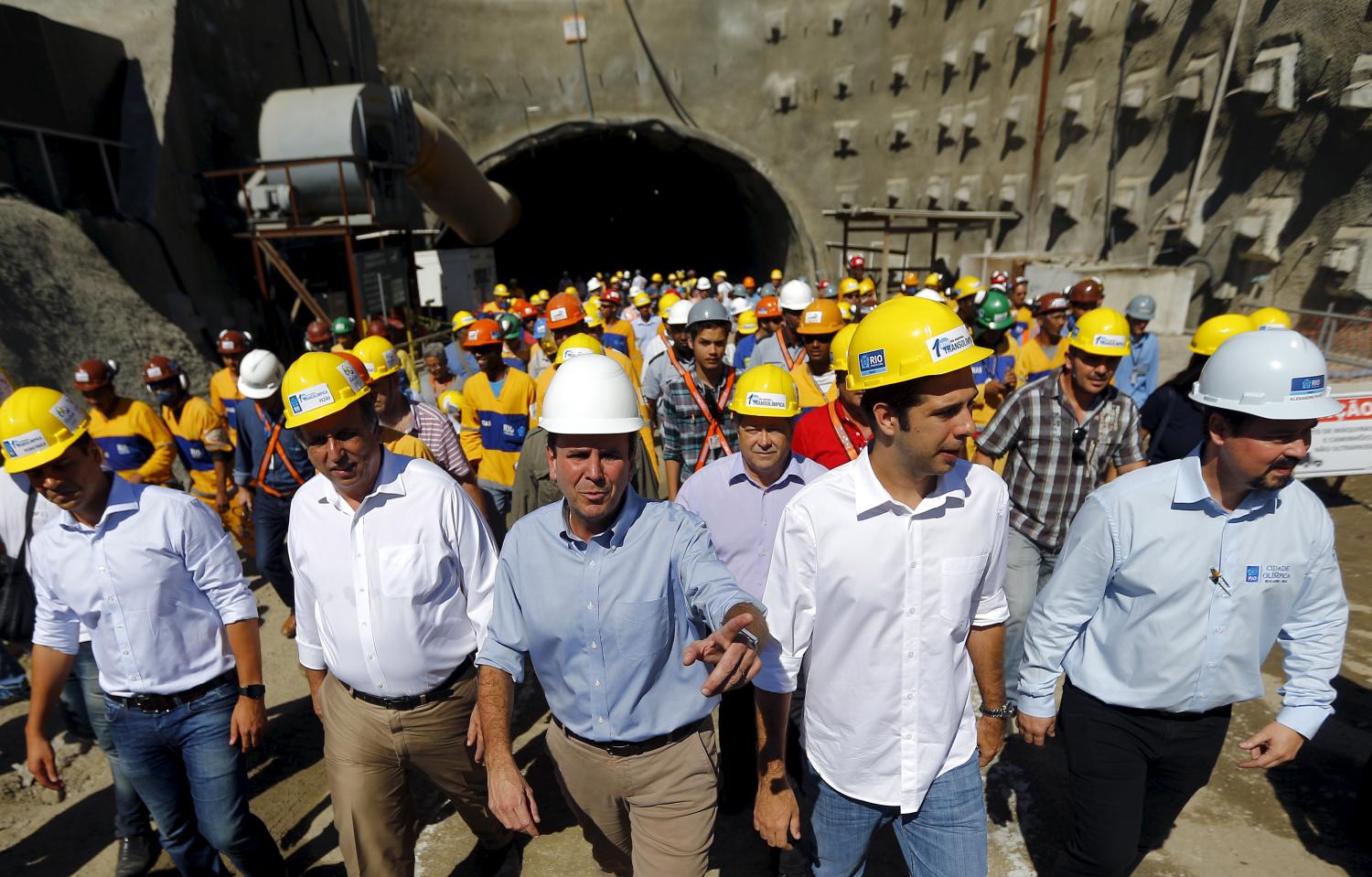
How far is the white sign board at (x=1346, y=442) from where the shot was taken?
6137 mm

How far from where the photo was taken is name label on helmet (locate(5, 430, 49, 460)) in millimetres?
2654

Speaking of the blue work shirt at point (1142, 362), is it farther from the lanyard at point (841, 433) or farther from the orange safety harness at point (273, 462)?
the orange safety harness at point (273, 462)

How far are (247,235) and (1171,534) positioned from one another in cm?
1502

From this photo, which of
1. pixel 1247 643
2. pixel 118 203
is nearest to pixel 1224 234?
pixel 1247 643

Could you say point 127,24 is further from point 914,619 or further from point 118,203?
point 914,619

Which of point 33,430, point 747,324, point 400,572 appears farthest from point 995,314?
point 33,430

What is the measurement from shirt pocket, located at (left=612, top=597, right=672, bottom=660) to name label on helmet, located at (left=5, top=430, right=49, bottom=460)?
2.32 meters

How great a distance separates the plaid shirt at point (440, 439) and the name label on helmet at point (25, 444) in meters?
2.11

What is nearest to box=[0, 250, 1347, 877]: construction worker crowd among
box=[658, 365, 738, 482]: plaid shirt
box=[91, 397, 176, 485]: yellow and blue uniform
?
box=[91, 397, 176, 485]: yellow and blue uniform

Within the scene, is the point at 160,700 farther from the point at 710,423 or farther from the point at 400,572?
the point at 710,423

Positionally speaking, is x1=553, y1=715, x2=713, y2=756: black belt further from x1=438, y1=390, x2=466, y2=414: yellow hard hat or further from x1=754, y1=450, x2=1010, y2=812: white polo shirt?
x1=438, y1=390, x2=466, y2=414: yellow hard hat

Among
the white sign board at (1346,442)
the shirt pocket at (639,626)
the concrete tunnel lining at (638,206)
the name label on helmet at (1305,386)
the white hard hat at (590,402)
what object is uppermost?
the concrete tunnel lining at (638,206)

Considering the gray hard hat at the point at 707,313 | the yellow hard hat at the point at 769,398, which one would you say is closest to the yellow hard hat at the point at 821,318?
the gray hard hat at the point at 707,313

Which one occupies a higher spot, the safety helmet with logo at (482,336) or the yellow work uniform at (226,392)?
the safety helmet with logo at (482,336)
